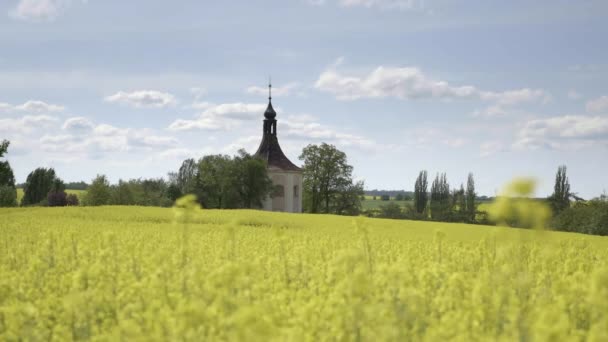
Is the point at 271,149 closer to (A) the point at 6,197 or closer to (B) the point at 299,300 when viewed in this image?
(A) the point at 6,197

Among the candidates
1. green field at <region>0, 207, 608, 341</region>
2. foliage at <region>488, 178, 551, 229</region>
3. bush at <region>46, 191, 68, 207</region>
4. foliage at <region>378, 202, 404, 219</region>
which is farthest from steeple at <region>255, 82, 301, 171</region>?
foliage at <region>488, 178, 551, 229</region>

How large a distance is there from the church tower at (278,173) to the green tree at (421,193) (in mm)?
33087

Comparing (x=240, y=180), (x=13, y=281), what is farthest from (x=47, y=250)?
(x=240, y=180)

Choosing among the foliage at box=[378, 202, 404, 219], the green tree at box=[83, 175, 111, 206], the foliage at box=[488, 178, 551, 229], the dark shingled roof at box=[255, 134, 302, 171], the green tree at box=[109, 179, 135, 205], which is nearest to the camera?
the foliage at box=[488, 178, 551, 229]

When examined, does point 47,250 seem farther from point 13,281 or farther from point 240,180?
point 240,180

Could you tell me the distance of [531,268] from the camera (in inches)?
527

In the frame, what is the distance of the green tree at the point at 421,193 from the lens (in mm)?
100125

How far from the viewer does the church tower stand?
70375mm

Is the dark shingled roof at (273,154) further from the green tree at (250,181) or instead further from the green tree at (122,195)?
the green tree at (122,195)

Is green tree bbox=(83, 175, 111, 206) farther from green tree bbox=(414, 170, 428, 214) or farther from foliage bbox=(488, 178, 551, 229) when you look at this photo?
foliage bbox=(488, 178, 551, 229)

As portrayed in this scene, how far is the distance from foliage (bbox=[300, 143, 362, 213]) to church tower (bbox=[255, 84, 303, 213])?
365 centimetres

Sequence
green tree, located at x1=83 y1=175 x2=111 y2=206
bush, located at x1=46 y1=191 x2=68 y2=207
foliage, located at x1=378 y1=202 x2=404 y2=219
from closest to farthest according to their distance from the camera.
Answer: green tree, located at x1=83 y1=175 x2=111 y2=206 < bush, located at x1=46 y1=191 x2=68 y2=207 < foliage, located at x1=378 y1=202 x2=404 y2=219

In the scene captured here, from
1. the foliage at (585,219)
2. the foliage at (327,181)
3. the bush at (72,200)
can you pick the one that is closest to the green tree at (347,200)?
the foliage at (327,181)

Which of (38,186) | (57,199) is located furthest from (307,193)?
(38,186)
